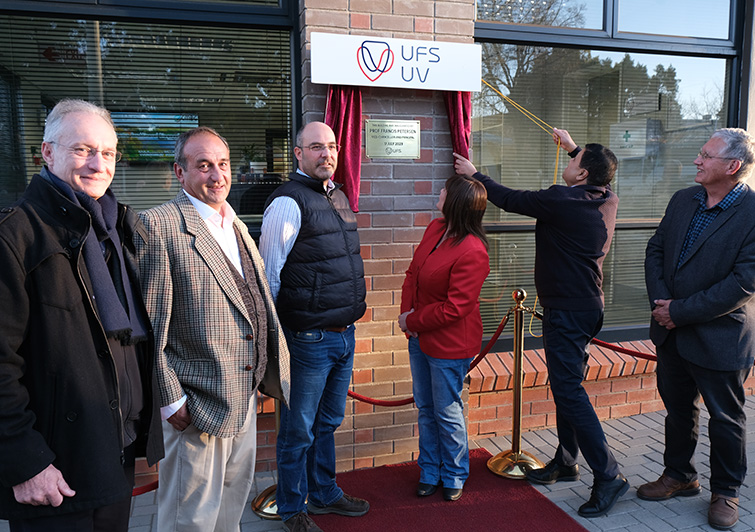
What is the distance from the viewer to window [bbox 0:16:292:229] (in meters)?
3.64

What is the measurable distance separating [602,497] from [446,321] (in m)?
1.40

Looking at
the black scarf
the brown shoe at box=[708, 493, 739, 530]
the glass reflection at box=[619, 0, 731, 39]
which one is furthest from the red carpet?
the glass reflection at box=[619, 0, 731, 39]

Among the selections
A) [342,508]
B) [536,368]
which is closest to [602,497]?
[536,368]

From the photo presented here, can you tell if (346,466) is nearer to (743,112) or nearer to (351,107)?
(351,107)

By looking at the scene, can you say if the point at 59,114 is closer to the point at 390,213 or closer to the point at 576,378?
the point at 390,213

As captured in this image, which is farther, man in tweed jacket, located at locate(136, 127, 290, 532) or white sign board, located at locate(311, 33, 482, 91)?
white sign board, located at locate(311, 33, 482, 91)

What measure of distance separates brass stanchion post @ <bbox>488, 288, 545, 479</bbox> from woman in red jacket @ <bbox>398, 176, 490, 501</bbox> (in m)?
0.43

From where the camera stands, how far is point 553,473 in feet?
12.5

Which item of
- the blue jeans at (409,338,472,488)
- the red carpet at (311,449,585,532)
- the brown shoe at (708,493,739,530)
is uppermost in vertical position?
the blue jeans at (409,338,472,488)

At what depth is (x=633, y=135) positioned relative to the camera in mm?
5000

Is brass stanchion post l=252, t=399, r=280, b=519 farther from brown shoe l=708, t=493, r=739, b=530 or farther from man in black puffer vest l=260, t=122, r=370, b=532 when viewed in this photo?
brown shoe l=708, t=493, r=739, b=530

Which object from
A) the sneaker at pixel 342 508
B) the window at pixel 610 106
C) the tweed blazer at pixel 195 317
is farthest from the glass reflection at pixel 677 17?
the sneaker at pixel 342 508

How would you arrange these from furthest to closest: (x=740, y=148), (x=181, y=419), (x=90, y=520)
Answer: (x=740, y=148) → (x=181, y=419) → (x=90, y=520)

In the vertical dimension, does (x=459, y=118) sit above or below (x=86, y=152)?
above
